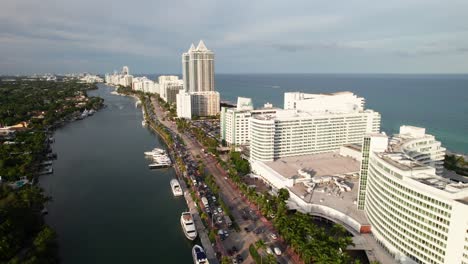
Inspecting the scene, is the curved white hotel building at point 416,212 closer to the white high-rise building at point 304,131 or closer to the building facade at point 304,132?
the white high-rise building at point 304,131

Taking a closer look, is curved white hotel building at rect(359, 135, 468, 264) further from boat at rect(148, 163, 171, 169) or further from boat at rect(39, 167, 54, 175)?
boat at rect(39, 167, 54, 175)

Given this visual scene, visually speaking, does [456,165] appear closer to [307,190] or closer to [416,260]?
[307,190]

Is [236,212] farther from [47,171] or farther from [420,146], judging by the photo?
[47,171]

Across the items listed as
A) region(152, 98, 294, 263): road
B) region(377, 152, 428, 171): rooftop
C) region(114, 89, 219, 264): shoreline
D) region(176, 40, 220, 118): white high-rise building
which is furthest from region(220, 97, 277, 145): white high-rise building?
region(176, 40, 220, 118): white high-rise building

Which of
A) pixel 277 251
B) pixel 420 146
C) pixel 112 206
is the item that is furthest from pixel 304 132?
pixel 112 206

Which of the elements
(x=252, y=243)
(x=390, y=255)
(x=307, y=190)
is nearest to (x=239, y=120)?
(x=307, y=190)

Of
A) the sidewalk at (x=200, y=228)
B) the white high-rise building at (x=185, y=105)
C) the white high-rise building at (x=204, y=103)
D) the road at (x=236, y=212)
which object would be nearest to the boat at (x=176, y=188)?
the sidewalk at (x=200, y=228)
